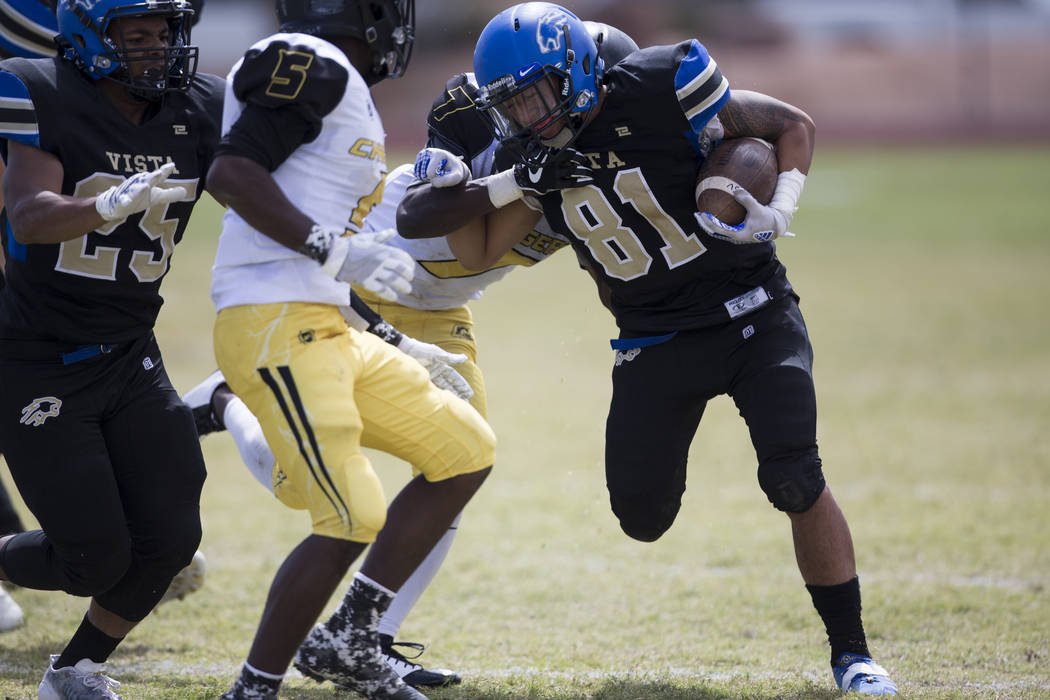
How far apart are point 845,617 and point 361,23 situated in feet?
7.62

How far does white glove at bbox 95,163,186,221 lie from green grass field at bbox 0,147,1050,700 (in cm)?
155

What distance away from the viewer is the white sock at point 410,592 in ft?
13.0

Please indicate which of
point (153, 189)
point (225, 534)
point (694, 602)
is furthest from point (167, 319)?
point (153, 189)

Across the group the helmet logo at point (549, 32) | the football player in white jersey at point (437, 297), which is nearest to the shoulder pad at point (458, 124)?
the football player in white jersey at point (437, 297)

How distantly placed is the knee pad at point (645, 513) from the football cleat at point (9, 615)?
7.88 ft

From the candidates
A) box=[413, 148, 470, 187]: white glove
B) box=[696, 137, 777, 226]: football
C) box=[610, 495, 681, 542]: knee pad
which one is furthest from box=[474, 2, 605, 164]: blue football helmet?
box=[610, 495, 681, 542]: knee pad

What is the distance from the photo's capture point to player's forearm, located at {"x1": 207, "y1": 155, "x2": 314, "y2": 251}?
2893 mm

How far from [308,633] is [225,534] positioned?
3.04 meters

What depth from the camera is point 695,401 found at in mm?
3912

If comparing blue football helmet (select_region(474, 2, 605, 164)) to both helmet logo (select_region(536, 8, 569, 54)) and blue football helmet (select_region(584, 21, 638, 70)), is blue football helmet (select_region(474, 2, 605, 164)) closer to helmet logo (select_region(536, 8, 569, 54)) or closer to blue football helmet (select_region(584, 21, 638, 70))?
helmet logo (select_region(536, 8, 569, 54))

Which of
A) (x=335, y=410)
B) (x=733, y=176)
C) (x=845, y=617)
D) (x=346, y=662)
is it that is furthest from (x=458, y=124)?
(x=845, y=617)

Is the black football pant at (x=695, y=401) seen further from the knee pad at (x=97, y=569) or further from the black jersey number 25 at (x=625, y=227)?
the knee pad at (x=97, y=569)

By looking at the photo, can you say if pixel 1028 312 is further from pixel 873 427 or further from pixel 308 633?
pixel 308 633

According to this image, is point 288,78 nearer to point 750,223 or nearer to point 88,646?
point 750,223
